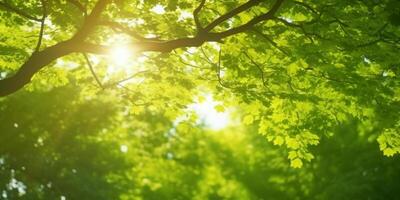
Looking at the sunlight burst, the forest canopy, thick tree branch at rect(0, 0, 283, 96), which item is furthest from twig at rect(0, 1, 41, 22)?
the sunlight burst

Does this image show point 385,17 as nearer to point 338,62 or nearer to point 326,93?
point 338,62

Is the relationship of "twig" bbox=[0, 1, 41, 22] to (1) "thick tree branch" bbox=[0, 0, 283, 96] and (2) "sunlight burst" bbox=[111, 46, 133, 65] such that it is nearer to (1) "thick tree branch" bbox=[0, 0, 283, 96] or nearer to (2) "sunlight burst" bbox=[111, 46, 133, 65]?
(1) "thick tree branch" bbox=[0, 0, 283, 96]

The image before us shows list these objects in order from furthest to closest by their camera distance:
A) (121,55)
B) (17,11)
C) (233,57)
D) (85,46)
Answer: (121,55)
(233,57)
(85,46)
(17,11)

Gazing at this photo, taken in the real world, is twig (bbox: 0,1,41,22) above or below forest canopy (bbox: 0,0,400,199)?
below

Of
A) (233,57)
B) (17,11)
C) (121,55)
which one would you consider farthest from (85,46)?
(233,57)

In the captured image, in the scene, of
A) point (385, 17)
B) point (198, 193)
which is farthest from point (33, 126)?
point (385, 17)

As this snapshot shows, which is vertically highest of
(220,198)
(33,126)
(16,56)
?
(220,198)

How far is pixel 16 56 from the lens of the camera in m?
11.6

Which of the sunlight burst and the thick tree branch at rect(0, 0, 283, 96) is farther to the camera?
the sunlight burst

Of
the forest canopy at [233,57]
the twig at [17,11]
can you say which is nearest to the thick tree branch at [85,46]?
the forest canopy at [233,57]

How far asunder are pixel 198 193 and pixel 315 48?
2597 centimetres

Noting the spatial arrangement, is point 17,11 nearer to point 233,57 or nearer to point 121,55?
point 121,55

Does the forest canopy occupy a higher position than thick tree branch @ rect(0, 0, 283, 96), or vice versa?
the forest canopy

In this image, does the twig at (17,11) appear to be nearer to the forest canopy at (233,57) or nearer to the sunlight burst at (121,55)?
the forest canopy at (233,57)
